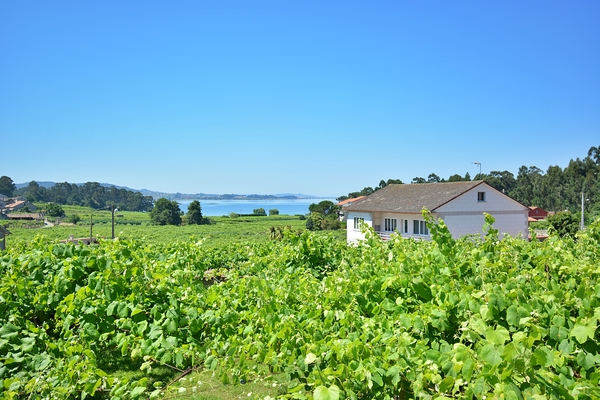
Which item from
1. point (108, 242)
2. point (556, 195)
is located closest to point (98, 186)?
point (556, 195)

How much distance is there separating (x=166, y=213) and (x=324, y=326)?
267 feet

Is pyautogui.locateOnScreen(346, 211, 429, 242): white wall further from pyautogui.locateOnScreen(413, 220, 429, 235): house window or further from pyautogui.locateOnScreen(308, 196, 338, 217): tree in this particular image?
pyautogui.locateOnScreen(308, 196, 338, 217): tree

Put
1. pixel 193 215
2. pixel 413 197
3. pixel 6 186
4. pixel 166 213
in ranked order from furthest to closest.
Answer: pixel 6 186 → pixel 193 215 → pixel 166 213 → pixel 413 197

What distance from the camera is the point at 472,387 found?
74.0 inches

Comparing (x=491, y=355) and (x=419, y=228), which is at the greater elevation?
(x=491, y=355)

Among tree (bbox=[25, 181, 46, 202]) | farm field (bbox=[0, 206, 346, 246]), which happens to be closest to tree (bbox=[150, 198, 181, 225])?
farm field (bbox=[0, 206, 346, 246])

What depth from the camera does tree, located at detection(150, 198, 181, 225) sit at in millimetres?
80688

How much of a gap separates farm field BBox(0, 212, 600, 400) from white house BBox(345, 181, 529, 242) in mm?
21140

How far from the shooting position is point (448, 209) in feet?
83.2

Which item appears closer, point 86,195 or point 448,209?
point 448,209

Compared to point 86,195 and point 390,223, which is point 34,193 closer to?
point 86,195

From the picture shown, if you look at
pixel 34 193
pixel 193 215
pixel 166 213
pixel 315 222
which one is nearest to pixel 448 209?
pixel 315 222

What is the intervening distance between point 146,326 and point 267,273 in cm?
203

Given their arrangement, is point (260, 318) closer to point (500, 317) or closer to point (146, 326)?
point (146, 326)
